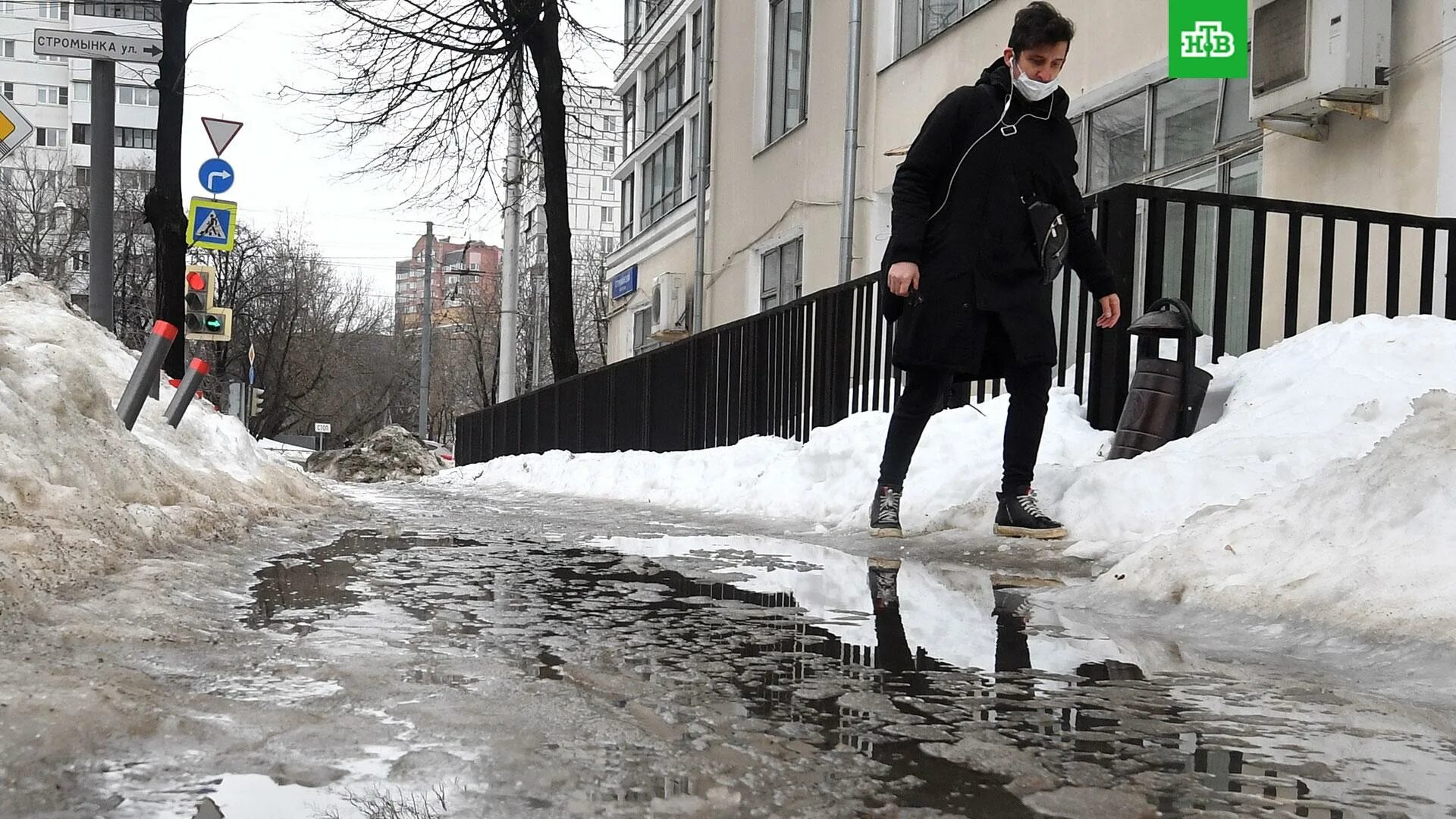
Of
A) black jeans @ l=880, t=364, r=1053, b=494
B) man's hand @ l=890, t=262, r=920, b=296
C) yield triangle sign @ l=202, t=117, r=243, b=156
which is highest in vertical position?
yield triangle sign @ l=202, t=117, r=243, b=156

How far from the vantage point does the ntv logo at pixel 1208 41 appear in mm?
9320

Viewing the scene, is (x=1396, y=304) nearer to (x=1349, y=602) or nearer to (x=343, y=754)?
(x=1349, y=602)

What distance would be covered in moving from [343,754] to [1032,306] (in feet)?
13.4

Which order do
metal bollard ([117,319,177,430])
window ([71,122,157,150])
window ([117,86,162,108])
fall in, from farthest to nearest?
1. window ([117,86,162,108])
2. window ([71,122,157,150])
3. metal bollard ([117,319,177,430])

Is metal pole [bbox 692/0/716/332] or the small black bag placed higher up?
metal pole [bbox 692/0/716/332]

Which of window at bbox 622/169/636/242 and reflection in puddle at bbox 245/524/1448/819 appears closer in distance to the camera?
reflection in puddle at bbox 245/524/1448/819

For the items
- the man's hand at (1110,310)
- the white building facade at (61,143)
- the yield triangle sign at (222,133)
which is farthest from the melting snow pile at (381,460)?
the man's hand at (1110,310)

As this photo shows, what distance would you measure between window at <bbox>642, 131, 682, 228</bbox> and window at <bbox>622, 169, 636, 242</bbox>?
1.50 metres

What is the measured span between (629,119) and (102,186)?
86.6ft

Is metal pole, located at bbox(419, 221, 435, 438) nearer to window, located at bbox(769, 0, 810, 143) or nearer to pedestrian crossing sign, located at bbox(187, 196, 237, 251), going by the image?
window, located at bbox(769, 0, 810, 143)

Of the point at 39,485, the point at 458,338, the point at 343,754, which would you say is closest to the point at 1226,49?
the point at 39,485

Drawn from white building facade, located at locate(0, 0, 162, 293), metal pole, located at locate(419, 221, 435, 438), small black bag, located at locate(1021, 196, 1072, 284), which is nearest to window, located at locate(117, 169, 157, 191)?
white building facade, located at locate(0, 0, 162, 293)

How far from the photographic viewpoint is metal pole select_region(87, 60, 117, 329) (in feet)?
32.5

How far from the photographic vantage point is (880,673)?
275 centimetres
